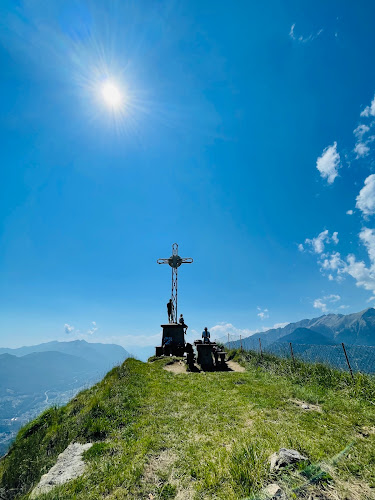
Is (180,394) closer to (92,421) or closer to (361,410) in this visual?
(92,421)

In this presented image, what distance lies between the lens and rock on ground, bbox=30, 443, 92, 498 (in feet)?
14.0

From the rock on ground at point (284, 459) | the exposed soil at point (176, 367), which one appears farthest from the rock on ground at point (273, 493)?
the exposed soil at point (176, 367)

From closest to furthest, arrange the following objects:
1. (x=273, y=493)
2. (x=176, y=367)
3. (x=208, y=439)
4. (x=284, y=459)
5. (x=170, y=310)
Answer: (x=273, y=493)
(x=284, y=459)
(x=208, y=439)
(x=176, y=367)
(x=170, y=310)

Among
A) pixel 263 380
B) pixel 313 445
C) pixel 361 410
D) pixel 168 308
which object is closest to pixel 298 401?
pixel 361 410

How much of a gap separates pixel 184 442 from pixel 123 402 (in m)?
3.87

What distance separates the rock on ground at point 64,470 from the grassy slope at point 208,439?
10.2 inches

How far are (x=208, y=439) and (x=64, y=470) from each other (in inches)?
130

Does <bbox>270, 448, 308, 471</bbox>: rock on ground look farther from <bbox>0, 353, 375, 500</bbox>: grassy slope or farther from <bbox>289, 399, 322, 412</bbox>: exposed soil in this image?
<bbox>289, 399, 322, 412</bbox>: exposed soil

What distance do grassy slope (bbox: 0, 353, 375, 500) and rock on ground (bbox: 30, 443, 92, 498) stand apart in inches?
10.2

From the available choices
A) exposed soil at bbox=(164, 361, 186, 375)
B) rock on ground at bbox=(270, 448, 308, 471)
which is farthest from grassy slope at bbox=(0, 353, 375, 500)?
exposed soil at bbox=(164, 361, 186, 375)

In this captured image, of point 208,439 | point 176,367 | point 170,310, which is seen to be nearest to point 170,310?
point 170,310

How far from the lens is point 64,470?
4789 mm

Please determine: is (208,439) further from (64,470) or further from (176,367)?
(176,367)

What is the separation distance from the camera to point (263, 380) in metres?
12.3
